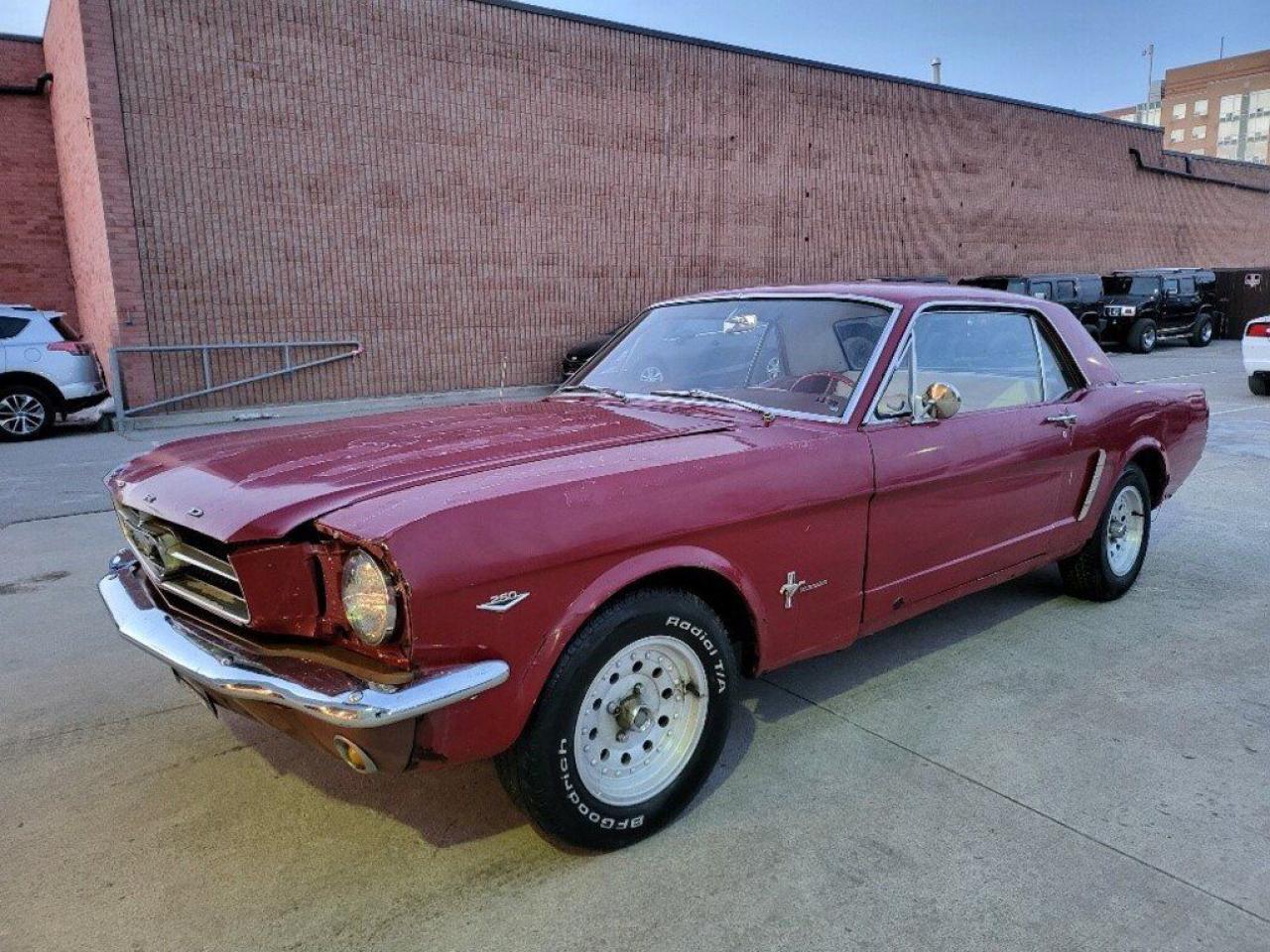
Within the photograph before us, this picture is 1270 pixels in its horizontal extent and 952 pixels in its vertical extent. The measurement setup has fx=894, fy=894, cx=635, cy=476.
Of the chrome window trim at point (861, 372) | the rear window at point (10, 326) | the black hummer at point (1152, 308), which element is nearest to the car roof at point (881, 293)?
the chrome window trim at point (861, 372)

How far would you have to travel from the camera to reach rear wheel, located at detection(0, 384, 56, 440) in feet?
35.9

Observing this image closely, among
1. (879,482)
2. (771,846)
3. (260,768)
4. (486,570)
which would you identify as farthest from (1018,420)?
(260,768)

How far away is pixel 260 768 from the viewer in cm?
309

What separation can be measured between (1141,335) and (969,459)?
71.3 feet

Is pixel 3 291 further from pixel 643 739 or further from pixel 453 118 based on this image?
pixel 643 739

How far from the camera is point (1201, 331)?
78.7 feet

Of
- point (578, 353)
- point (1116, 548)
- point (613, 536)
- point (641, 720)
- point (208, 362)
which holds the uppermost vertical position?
point (613, 536)

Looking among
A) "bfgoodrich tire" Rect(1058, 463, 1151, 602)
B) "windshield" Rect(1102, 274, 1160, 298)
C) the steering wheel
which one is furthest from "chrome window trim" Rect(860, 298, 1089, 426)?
"windshield" Rect(1102, 274, 1160, 298)

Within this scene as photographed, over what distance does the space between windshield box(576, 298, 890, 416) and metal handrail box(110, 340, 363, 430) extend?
409 inches

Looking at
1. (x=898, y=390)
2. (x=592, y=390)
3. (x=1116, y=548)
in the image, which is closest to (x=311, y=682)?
(x=592, y=390)

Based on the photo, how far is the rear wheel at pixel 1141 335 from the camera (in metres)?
21.8

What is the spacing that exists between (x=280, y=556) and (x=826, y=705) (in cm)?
219

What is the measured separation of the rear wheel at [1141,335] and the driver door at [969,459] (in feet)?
66.5

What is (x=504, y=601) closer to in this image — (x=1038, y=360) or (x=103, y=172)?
(x=1038, y=360)
